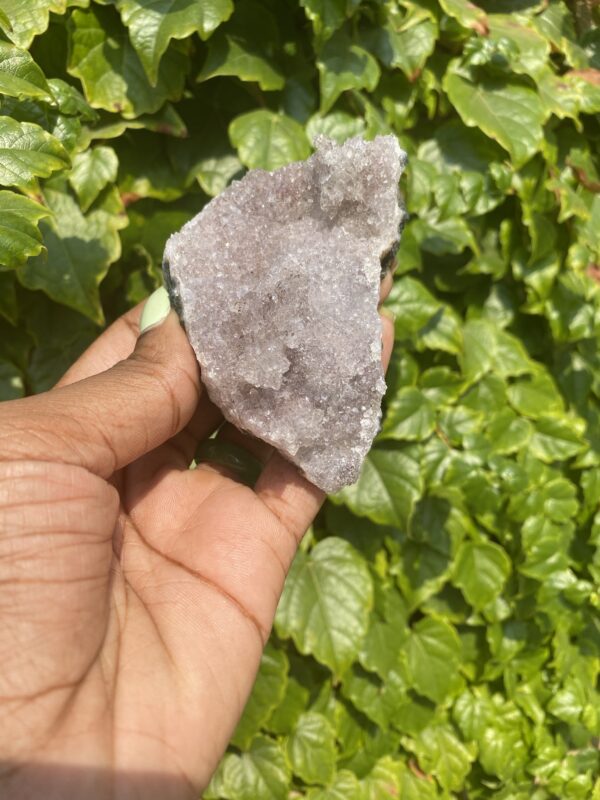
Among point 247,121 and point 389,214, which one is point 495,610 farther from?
point 247,121

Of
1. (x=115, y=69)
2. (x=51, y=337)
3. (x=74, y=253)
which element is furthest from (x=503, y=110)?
(x=51, y=337)

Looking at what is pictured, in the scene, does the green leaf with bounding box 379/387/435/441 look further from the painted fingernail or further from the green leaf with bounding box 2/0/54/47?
the green leaf with bounding box 2/0/54/47

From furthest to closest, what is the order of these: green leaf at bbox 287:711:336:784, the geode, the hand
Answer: green leaf at bbox 287:711:336:784
the geode
the hand

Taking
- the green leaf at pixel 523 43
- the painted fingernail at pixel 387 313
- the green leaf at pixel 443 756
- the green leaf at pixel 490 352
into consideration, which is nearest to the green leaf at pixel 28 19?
the painted fingernail at pixel 387 313

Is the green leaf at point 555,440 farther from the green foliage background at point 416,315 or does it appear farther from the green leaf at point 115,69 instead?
the green leaf at point 115,69

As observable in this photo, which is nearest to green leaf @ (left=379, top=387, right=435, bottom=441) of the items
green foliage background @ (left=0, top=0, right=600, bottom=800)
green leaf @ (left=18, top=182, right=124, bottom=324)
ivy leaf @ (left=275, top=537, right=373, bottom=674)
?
green foliage background @ (left=0, top=0, right=600, bottom=800)

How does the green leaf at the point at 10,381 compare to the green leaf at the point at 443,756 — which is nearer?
the green leaf at the point at 10,381

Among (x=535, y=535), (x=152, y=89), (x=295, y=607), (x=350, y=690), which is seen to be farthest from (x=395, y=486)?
(x=152, y=89)
